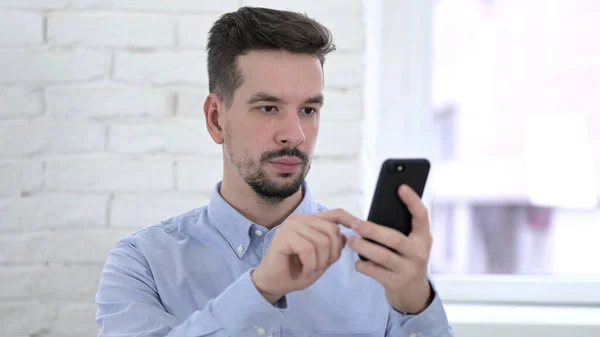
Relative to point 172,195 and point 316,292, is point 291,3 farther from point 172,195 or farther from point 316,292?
point 316,292

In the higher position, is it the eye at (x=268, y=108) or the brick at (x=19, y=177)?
the eye at (x=268, y=108)

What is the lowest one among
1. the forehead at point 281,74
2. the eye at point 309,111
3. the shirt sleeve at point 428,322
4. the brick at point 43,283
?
the brick at point 43,283

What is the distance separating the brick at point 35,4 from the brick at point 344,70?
0.68m

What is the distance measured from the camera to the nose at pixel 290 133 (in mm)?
1306

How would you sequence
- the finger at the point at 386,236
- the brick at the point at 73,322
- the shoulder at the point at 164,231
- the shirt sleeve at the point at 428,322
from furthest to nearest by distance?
the brick at the point at 73,322, the shoulder at the point at 164,231, the shirt sleeve at the point at 428,322, the finger at the point at 386,236

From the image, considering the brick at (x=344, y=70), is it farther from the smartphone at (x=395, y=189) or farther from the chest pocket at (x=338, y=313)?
the smartphone at (x=395, y=189)

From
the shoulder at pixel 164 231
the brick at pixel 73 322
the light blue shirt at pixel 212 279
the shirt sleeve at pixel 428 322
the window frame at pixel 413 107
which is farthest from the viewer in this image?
the window frame at pixel 413 107

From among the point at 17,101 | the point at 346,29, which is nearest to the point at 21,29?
the point at 17,101

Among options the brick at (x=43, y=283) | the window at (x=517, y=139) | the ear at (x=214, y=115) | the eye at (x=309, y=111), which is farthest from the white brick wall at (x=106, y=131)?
the window at (x=517, y=139)

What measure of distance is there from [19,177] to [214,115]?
1.89 feet

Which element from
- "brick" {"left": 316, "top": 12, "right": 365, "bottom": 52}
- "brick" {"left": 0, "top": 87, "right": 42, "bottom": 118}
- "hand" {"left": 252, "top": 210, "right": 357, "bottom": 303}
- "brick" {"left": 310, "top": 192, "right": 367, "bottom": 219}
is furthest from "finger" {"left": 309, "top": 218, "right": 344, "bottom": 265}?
"brick" {"left": 0, "top": 87, "right": 42, "bottom": 118}

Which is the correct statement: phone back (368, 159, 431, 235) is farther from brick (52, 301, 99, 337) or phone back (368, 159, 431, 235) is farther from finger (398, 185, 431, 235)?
brick (52, 301, 99, 337)

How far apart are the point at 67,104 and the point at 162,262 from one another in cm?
59

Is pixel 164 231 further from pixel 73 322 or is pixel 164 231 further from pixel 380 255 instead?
pixel 380 255
